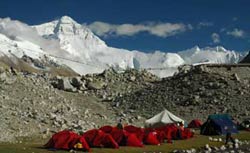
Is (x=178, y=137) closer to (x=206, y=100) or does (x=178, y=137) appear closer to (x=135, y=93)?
(x=206, y=100)

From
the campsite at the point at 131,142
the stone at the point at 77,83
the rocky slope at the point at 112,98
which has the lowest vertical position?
the campsite at the point at 131,142

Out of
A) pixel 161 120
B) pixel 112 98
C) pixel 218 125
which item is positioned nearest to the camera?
pixel 218 125

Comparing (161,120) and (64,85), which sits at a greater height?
(64,85)

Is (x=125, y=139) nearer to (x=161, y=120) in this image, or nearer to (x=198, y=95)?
(x=161, y=120)

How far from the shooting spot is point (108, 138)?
143 feet

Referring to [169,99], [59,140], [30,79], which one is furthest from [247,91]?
[59,140]

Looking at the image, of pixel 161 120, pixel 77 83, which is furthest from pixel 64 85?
pixel 161 120

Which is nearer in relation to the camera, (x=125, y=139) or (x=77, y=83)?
(x=125, y=139)

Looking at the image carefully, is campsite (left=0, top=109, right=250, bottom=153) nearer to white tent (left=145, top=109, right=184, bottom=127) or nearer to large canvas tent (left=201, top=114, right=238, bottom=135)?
large canvas tent (left=201, top=114, right=238, bottom=135)

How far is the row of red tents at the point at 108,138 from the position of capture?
41.4m

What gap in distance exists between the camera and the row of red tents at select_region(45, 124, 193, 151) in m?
41.4

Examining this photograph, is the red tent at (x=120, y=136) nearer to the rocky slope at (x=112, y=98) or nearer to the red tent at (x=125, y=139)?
the red tent at (x=125, y=139)

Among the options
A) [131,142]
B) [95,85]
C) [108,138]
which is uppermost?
[95,85]

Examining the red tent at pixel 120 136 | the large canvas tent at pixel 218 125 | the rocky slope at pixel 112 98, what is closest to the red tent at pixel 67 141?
the red tent at pixel 120 136
